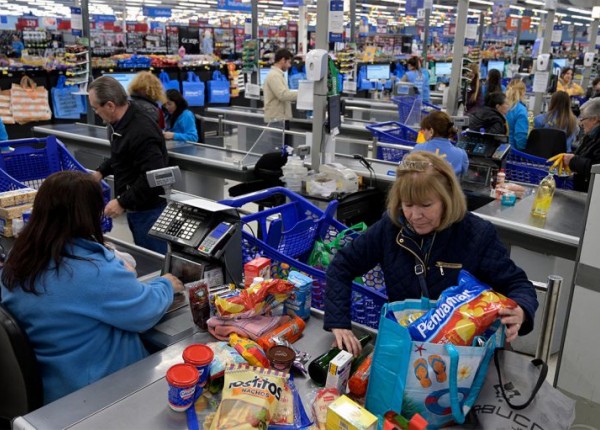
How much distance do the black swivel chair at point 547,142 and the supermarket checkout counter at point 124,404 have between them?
504 cm

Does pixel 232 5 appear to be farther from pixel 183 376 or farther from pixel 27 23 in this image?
pixel 183 376

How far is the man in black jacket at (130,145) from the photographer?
134 inches

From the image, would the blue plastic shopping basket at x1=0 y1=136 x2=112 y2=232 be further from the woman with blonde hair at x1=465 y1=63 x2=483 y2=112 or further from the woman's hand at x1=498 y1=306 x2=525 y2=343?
the woman with blonde hair at x1=465 y1=63 x2=483 y2=112

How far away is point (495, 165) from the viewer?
448cm

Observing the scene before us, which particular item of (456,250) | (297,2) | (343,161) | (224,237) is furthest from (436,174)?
(297,2)

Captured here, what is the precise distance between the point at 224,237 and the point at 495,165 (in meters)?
3.00

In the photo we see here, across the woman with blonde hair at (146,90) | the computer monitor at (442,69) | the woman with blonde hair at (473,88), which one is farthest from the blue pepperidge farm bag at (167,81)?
the computer monitor at (442,69)

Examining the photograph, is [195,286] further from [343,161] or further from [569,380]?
[343,161]

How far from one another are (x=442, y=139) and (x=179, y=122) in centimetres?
306

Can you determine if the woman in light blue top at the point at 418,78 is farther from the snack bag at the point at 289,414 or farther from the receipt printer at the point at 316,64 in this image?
the snack bag at the point at 289,414

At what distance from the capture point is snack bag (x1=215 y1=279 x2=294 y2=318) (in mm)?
1935

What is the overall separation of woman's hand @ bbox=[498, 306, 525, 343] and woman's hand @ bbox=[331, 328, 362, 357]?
49 cm

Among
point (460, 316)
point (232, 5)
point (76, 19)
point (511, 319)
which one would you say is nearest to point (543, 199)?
point (511, 319)

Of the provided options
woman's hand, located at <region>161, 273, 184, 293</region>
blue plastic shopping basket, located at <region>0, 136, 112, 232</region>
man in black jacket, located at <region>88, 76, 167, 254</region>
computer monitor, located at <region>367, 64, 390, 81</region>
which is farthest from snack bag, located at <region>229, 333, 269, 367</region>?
computer monitor, located at <region>367, 64, 390, 81</region>
